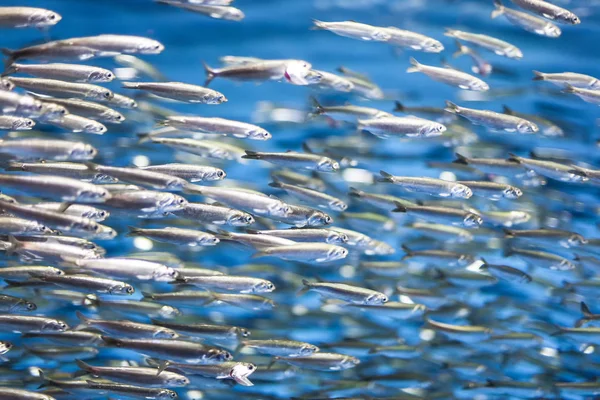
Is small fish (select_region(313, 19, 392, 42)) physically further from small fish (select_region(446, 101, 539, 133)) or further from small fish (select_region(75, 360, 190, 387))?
small fish (select_region(75, 360, 190, 387))

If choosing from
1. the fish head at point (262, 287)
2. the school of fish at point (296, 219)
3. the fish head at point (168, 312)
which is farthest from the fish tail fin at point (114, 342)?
the fish head at point (262, 287)

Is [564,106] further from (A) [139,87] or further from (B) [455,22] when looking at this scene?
(A) [139,87]

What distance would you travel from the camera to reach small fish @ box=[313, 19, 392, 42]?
247 inches

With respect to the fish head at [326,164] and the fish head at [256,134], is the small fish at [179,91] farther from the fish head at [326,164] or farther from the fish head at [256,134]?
the fish head at [326,164]

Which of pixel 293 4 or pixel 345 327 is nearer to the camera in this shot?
pixel 293 4

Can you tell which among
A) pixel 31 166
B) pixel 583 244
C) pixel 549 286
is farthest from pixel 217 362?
pixel 549 286

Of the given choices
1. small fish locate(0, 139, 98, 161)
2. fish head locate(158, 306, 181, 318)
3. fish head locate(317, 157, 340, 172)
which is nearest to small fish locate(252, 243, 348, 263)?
fish head locate(317, 157, 340, 172)

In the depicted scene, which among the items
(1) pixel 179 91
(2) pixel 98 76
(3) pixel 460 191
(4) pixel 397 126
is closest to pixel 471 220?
(3) pixel 460 191

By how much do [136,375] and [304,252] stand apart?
7.21ft

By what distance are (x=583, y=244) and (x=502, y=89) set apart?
6.94ft

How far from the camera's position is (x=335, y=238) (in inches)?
263

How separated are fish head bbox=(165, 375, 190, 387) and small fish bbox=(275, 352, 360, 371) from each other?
3.70ft

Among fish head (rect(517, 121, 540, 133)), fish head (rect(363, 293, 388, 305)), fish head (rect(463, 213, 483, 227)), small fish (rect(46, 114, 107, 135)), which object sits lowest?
fish head (rect(363, 293, 388, 305))

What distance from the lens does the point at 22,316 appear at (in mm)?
6711
